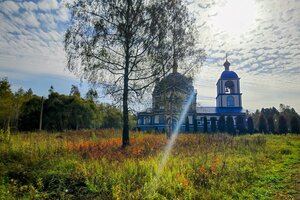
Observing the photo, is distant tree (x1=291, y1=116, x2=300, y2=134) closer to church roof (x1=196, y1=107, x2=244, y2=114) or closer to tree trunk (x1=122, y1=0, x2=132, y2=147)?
church roof (x1=196, y1=107, x2=244, y2=114)

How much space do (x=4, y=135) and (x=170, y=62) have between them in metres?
8.64

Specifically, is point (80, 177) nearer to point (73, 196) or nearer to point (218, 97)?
point (73, 196)

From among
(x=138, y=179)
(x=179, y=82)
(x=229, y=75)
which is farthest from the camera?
(x=229, y=75)

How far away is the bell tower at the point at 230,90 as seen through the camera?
172 ft

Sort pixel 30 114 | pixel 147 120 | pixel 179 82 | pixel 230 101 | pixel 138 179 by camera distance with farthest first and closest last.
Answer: pixel 147 120 < pixel 230 101 < pixel 30 114 < pixel 179 82 < pixel 138 179

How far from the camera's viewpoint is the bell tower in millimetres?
52438

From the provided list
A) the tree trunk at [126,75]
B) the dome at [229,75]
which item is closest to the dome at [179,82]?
the tree trunk at [126,75]

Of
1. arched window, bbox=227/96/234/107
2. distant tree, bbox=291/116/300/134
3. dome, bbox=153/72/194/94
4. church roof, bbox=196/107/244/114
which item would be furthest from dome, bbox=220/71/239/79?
dome, bbox=153/72/194/94

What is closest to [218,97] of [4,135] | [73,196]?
[4,135]

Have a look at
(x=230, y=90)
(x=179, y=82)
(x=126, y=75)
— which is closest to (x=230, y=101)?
(x=230, y=90)

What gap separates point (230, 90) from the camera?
53.6 meters

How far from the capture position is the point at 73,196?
536 cm

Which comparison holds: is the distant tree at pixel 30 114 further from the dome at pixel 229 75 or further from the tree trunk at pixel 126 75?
the dome at pixel 229 75

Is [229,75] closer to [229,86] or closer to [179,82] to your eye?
[229,86]
